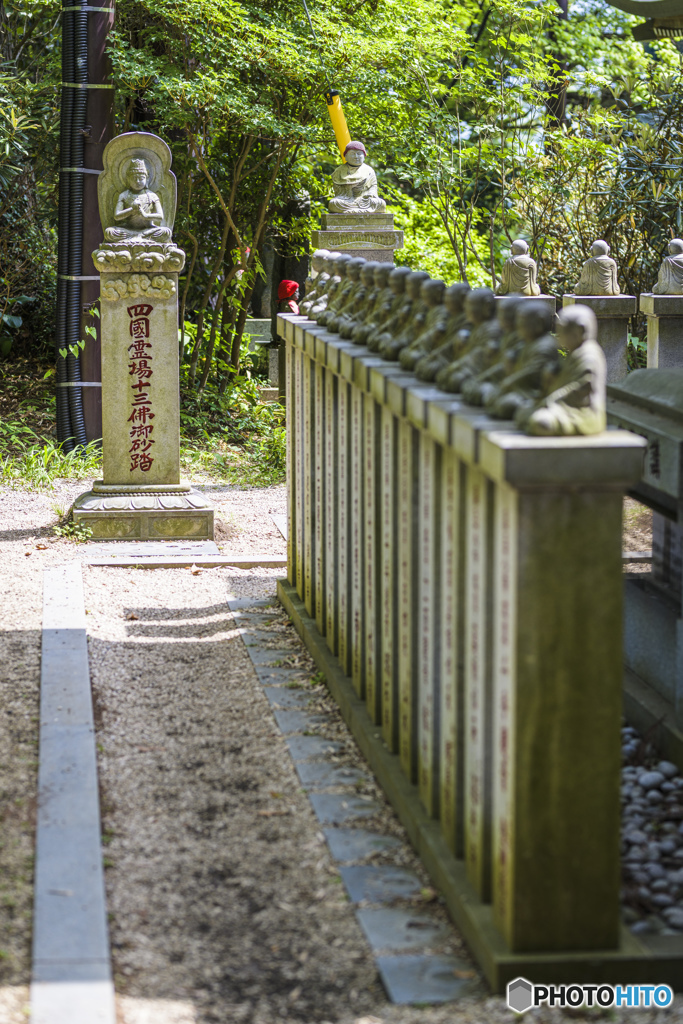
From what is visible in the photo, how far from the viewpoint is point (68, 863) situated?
3375 millimetres

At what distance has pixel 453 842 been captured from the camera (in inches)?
127

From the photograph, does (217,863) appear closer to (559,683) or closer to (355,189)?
(559,683)

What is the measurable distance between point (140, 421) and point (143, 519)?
67cm

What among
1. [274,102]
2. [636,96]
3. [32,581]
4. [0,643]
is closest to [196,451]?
[274,102]

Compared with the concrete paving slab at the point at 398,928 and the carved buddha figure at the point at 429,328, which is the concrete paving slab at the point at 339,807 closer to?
the concrete paving slab at the point at 398,928

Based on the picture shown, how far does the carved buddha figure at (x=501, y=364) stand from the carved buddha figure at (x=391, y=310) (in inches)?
42.7

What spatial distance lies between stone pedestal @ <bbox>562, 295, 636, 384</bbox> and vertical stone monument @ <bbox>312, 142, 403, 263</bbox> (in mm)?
2936

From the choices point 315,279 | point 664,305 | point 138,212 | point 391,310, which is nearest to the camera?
point 391,310

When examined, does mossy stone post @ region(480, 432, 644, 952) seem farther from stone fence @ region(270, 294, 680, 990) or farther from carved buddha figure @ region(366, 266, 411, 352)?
carved buddha figure @ region(366, 266, 411, 352)

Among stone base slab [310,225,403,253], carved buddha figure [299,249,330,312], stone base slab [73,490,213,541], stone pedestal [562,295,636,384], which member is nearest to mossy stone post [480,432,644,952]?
carved buddha figure [299,249,330,312]

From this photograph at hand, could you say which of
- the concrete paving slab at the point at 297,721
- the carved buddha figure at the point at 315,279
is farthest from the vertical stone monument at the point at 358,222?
the concrete paving slab at the point at 297,721

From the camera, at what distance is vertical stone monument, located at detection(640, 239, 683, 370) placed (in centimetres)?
1015

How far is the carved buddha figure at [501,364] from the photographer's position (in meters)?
2.94

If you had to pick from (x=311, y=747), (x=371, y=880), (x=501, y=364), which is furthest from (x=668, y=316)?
(x=371, y=880)
